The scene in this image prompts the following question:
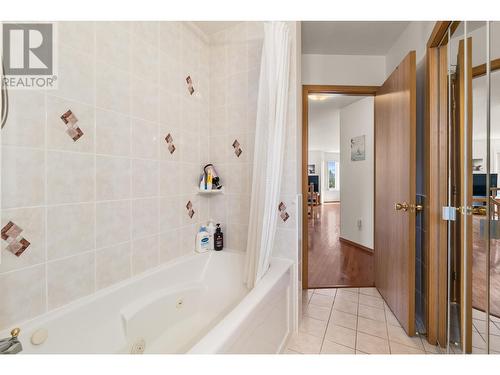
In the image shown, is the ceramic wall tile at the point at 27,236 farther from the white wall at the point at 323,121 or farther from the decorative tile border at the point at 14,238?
the white wall at the point at 323,121

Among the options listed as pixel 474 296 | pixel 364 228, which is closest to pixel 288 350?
pixel 474 296

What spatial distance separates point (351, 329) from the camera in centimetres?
152

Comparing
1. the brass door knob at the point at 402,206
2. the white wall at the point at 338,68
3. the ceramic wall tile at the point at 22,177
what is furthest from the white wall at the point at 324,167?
the ceramic wall tile at the point at 22,177

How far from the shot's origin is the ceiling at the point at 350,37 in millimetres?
1764

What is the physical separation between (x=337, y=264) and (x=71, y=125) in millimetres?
2938

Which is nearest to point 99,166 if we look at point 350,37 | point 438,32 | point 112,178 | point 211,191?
point 112,178

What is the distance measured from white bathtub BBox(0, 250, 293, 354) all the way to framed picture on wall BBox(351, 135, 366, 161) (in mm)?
2547

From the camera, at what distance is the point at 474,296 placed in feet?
3.14

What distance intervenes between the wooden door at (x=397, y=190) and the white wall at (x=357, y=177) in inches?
46.6

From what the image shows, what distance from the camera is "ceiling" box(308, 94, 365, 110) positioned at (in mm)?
3244

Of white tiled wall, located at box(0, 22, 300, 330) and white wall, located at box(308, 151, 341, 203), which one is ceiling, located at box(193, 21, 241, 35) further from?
white wall, located at box(308, 151, 341, 203)

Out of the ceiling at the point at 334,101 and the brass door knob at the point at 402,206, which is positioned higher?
the ceiling at the point at 334,101
